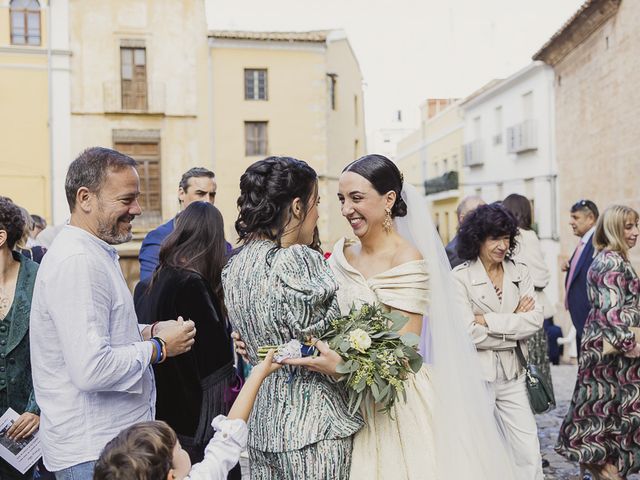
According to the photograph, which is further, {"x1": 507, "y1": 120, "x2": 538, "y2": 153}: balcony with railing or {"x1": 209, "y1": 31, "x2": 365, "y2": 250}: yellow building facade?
{"x1": 209, "y1": 31, "x2": 365, "y2": 250}: yellow building facade

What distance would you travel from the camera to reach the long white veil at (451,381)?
3129 mm

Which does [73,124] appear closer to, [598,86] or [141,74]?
[141,74]

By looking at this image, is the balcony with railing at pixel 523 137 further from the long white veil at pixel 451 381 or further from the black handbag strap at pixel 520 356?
the long white veil at pixel 451 381

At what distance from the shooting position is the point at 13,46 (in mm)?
23312

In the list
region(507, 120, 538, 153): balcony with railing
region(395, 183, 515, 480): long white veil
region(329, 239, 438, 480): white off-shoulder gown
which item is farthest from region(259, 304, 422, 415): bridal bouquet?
region(507, 120, 538, 153): balcony with railing

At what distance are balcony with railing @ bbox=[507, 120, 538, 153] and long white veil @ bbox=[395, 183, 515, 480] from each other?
2096 centimetres

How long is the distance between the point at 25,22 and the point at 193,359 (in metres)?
23.2

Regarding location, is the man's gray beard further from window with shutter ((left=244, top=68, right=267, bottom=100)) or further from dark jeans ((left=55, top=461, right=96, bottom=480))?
window with shutter ((left=244, top=68, right=267, bottom=100))

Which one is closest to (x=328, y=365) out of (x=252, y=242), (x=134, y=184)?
(x=252, y=242)

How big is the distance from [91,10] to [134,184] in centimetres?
2381

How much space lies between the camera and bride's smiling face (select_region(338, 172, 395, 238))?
3.33 meters

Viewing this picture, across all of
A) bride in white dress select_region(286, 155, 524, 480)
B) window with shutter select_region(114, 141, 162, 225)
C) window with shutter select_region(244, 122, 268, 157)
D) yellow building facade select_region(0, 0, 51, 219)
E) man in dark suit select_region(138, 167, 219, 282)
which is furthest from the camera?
window with shutter select_region(244, 122, 268, 157)

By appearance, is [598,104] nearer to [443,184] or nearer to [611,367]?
[611,367]

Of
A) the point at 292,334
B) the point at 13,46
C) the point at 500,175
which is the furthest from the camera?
the point at 500,175
